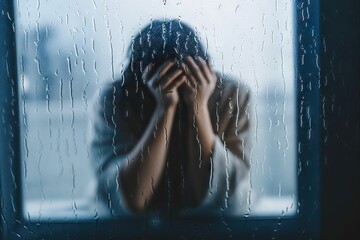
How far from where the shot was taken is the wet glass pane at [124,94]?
887 mm

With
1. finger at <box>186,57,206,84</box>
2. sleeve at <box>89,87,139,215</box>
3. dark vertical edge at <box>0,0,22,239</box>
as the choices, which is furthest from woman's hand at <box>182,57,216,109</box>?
dark vertical edge at <box>0,0,22,239</box>

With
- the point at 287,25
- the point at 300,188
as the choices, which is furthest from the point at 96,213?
→ the point at 287,25

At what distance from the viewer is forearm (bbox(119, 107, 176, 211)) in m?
0.90

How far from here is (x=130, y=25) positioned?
0.89 meters

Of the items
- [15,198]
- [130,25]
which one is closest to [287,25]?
[130,25]

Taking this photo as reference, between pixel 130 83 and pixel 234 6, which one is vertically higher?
pixel 234 6

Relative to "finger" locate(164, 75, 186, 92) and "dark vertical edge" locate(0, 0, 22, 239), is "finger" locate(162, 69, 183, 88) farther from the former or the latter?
"dark vertical edge" locate(0, 0, 22, 239)

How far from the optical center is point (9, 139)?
0.88 meters

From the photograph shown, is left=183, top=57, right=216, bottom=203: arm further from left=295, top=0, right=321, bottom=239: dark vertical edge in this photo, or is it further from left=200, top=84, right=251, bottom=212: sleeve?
left=295, top=0, right=321, bottom=239: dark vertical edge

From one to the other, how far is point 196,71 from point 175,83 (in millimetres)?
40

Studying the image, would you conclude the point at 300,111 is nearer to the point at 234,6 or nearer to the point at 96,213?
the point at 234,6

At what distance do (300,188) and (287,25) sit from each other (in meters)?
0.27

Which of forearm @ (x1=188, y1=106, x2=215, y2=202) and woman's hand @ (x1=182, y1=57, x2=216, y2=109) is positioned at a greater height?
woman's hand @ (x1=182, y1=57, x2=216, y2=109)

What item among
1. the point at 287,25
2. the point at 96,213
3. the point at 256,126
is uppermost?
the point at 287,25
